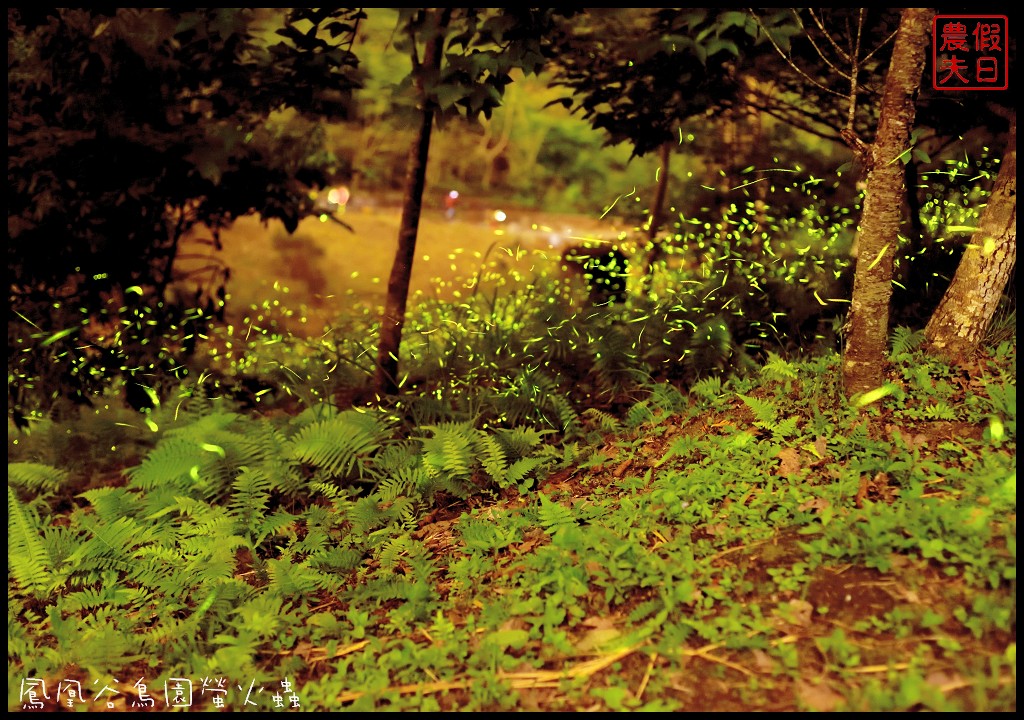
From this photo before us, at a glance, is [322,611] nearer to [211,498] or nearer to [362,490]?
[362,490]

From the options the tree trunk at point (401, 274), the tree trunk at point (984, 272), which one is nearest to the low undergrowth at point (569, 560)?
the tree trunk at point (984, 272)

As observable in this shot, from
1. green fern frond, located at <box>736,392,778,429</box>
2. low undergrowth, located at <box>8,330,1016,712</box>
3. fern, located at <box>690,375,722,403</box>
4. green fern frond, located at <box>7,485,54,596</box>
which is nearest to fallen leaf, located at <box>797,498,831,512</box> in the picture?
low undergrowth, located at <box>8,330,1016,712</box>

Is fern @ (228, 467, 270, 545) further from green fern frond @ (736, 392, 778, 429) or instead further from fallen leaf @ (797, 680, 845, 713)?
fallen leaf @ (797, 680, 845, 713)

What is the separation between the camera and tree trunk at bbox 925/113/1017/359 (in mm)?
4746

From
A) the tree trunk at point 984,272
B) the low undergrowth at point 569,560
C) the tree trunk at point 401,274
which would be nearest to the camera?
the low undergrowth at point 569,560

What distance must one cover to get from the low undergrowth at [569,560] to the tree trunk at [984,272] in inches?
7.2

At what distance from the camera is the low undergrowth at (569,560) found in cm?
305

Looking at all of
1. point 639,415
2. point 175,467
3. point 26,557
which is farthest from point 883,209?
point 26,557

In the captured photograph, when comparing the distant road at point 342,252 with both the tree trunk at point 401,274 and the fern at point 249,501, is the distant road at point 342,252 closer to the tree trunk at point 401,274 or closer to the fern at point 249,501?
the tree trunk at point 401,274

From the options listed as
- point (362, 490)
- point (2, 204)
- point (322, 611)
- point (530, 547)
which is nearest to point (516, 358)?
point (362, 490)

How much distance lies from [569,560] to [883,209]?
2.72m

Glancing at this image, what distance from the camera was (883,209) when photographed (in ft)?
14.8

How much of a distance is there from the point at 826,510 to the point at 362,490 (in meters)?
2.99

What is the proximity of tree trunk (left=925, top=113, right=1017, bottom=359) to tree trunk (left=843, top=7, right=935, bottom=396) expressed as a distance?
64cm
